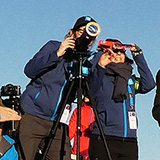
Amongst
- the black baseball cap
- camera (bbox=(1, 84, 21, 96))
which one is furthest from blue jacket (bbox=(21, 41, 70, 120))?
the black baseball cap

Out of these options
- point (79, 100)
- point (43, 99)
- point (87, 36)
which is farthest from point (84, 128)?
point (87, 36)

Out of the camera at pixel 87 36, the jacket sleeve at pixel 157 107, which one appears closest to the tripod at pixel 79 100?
the camera at pixel 87 36

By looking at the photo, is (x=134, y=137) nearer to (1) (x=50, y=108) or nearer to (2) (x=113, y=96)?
(2) (x=113, y=96)

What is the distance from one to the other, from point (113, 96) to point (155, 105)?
136 centimetres

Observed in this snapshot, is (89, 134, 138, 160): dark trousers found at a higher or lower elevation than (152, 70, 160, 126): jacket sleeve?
lower

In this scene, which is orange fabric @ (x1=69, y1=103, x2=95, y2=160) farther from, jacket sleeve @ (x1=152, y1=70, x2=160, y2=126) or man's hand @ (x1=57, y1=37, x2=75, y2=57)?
jacket sleeve @ (x1=152, y1=70, x2=160, y2=126)

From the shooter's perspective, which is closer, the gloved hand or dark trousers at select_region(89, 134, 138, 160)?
dark trousers at select_region(89, 134, 138, 160)

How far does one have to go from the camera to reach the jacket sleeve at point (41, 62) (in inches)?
182

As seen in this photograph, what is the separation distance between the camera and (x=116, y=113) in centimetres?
512

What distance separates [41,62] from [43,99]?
39 centimetres

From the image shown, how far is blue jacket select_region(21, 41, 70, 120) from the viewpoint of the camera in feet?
15.3

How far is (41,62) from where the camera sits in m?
4.66

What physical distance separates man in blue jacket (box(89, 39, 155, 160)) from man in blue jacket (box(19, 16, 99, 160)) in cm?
48

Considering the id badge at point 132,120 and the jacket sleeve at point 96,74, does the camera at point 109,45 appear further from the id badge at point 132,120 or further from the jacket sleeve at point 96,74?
the id badge at point 132,120
